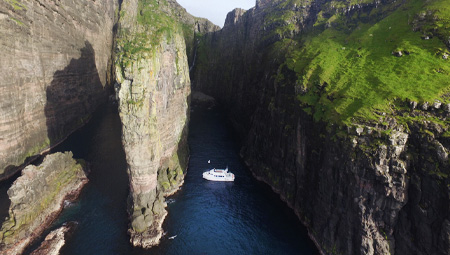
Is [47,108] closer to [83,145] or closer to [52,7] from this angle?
[83,145]

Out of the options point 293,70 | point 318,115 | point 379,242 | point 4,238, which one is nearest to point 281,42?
point 293,70

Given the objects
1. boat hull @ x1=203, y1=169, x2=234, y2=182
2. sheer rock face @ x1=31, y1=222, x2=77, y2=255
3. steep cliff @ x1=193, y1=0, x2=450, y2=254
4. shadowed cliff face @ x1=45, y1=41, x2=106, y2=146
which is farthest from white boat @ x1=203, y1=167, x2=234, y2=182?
shadowed cliff face @ x1=45, y1=41, x2=106, y2=146

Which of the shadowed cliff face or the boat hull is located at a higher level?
the shadowed cliff face

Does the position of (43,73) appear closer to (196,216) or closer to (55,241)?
(55,241)

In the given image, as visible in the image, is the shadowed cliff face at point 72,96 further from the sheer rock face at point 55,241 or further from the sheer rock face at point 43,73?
the sheer rock face at point 55,241

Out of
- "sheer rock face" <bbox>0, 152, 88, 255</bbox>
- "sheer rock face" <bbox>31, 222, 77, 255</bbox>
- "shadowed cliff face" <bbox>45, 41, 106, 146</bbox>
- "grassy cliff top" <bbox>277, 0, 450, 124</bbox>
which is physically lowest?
"sheer rock face" <bbox>31, 222, 77, 255</bbox>

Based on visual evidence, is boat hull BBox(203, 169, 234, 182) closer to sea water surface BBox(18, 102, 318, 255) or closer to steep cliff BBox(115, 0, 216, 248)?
sea water surface BBox(18, 102, 318, 255)
